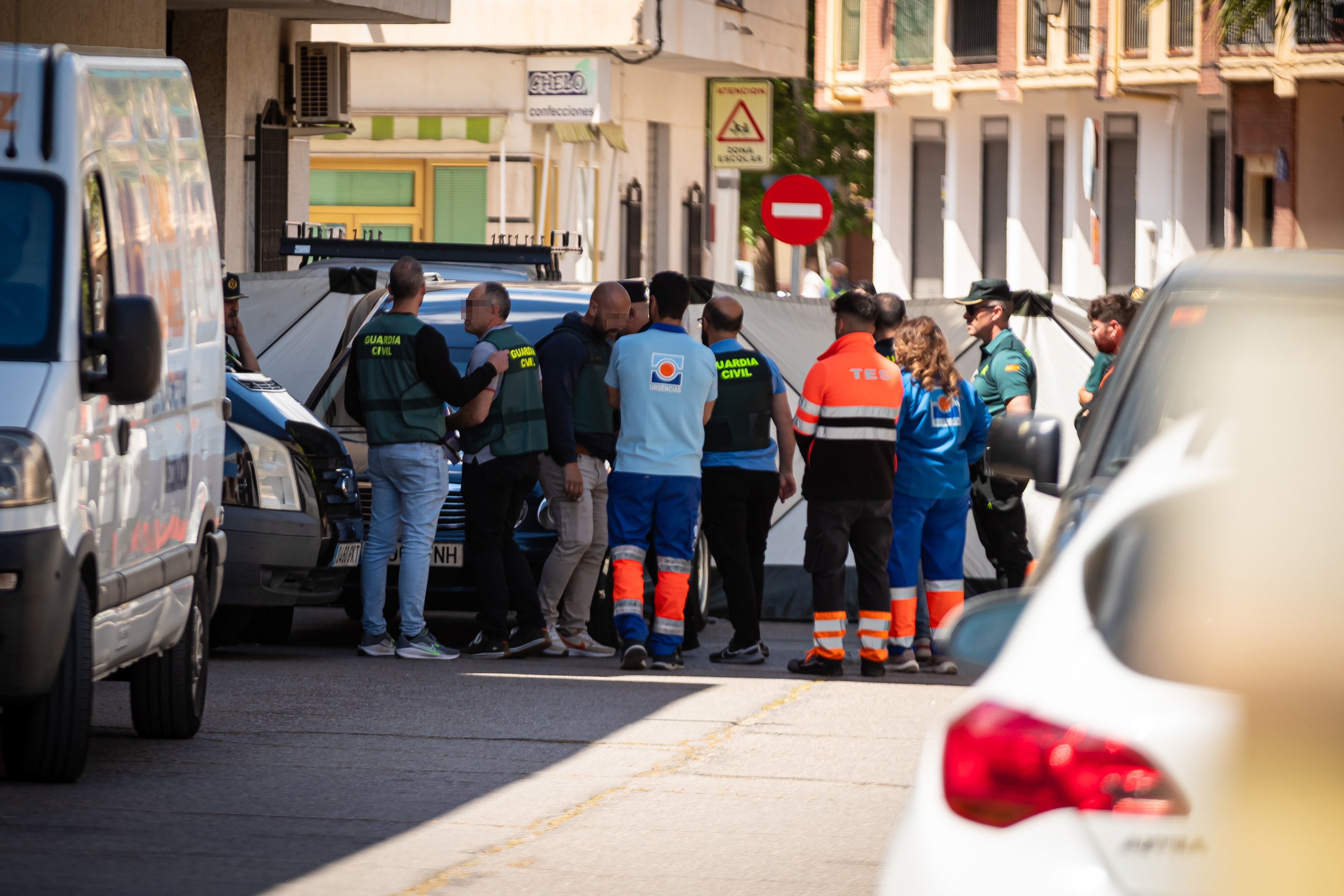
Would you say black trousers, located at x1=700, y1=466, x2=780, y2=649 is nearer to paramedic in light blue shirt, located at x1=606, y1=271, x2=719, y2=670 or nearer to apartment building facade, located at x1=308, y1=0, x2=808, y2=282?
paramedic in light blue shirt, located at x1=606, y1=271, x2=719, y2=670

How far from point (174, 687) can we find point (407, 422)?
320cm

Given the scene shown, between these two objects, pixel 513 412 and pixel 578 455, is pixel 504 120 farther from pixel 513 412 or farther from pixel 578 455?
pixel 513 412

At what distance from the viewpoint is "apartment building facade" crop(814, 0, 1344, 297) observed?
3734 cm

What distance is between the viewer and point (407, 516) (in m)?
11.8

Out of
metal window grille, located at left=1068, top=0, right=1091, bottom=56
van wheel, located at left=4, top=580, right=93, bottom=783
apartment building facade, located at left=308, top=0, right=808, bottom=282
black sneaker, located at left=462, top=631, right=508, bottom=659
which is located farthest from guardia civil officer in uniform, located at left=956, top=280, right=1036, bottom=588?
metal window grille, located at left=1068, top=0, right=1091, bottom=56

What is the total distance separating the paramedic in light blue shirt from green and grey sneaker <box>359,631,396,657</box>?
133cm

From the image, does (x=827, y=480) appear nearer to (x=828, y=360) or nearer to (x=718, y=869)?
(x=828, y=360)

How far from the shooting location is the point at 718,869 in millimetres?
6703

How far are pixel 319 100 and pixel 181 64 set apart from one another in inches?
543

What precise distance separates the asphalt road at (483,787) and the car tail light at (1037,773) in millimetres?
3311

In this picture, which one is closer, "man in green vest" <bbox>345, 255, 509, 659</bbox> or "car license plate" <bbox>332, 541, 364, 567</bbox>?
"man in green vest" <bbox>345, 255, 509, 659</bbox>

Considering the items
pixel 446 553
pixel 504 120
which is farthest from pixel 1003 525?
pixel 504 120

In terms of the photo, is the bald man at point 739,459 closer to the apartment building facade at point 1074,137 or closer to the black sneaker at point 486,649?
the black sneaker at point 486,649

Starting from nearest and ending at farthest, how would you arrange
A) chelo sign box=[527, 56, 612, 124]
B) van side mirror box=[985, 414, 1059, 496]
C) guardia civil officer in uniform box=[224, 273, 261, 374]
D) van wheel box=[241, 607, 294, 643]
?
van side mirror box=[985, 414, 1059, 496], van wheel box=[241, 607, 294, 643], guardia civil officer in uniform box=[224, 273, 261, 374], chelo sign box=[527, 56, 612, 124]
